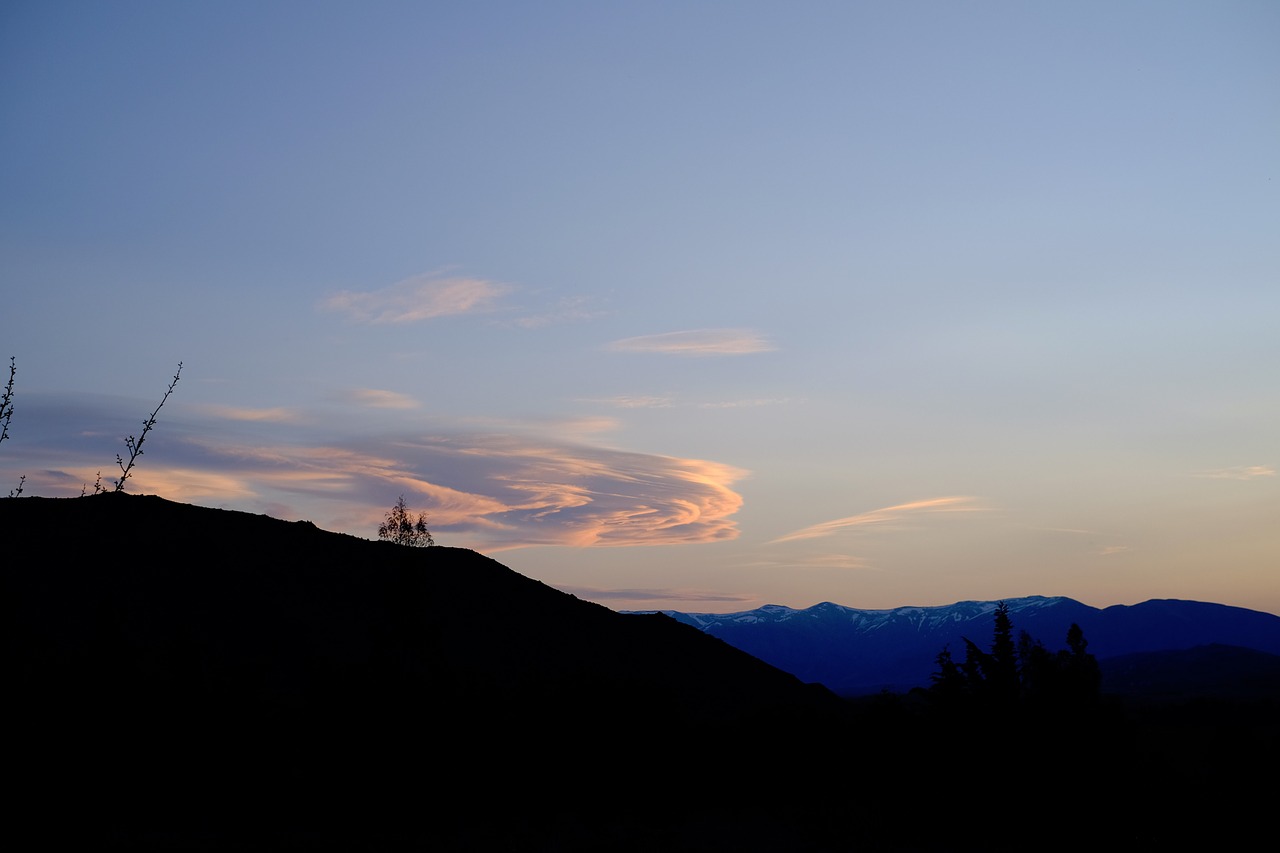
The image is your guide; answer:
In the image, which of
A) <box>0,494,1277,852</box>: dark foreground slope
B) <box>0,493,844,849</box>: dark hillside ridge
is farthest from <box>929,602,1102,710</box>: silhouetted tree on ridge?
<box>0,493,844,849</box>: dark hillside ridge

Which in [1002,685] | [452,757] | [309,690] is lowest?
[452,757]

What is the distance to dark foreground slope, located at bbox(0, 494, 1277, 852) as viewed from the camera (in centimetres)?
3781

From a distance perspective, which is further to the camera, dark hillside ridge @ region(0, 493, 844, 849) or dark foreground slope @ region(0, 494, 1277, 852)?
dark hillside ridge @ region(0, 493, 844, 849)

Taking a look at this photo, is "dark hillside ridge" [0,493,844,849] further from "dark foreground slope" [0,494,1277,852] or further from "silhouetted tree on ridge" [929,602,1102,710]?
"silhouetted tree on ridge" [929,602,1102,710]

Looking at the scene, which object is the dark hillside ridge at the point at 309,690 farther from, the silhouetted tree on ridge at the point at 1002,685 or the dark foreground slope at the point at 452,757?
the silhouetted tree on ridge at the point at 1002,685

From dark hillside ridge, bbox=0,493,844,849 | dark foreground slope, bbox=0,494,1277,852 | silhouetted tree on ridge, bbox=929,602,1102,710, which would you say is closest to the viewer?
dark foreground slope, bbox=0,494,1277,852

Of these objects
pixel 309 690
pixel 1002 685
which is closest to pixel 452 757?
pixel 309 690

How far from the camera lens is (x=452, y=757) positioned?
47.2m

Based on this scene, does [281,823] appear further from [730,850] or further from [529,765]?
[730,850]

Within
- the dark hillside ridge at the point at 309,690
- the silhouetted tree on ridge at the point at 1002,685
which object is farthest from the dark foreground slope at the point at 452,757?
the silhouetted tree on ridge at the point at 1002,685

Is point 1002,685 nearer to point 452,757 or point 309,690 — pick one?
point 452,757

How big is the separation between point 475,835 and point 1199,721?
12171 cm

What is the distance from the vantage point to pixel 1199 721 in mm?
126688

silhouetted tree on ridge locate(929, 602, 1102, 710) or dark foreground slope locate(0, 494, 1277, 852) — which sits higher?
silhouetted tree on ridge locate(929, 602, 1102, 710)
